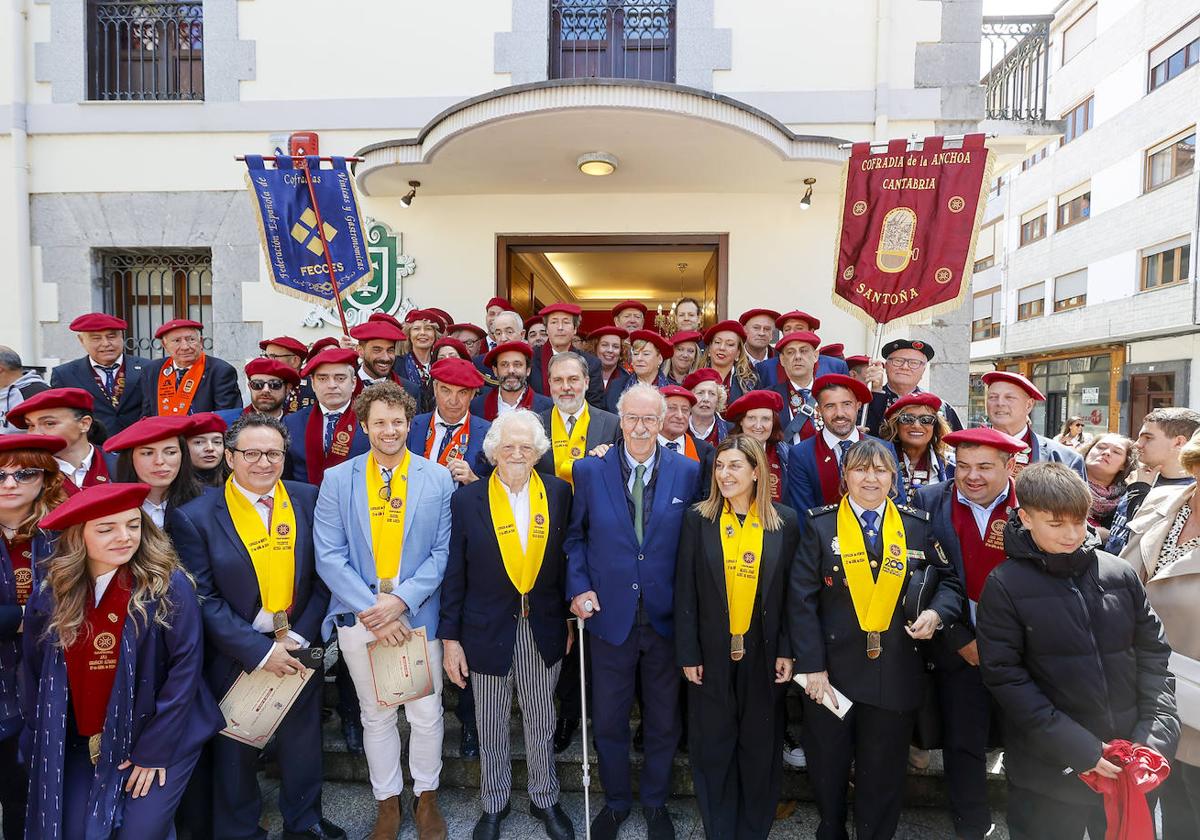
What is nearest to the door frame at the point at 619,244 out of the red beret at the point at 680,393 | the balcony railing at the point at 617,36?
the balcony railing at the point at 617,36

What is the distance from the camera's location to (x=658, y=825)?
3.19 meters

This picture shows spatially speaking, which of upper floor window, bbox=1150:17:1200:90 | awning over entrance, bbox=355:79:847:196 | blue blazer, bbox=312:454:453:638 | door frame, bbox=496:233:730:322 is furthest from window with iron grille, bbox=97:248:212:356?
upper floor window, bbox=1150:17:1200:90

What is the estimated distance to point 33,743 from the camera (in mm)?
2578

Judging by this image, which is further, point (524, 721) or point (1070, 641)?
point (524, 721)

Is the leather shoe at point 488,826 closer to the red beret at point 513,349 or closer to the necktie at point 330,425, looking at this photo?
the necktie at point 330,425

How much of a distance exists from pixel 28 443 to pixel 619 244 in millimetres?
5794

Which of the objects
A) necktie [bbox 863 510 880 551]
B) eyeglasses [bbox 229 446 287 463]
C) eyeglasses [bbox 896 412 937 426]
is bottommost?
necktie [bbox 863 510 880 551]

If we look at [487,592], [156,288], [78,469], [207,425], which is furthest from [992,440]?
[156,288]

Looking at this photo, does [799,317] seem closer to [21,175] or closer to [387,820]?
[387,820]

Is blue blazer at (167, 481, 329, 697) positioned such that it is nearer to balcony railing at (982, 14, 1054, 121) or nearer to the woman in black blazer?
the woman in black blazer

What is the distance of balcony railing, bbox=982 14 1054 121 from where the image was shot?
24.5ft

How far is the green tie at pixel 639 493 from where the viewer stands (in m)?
3.20

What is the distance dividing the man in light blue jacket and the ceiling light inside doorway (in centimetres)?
386

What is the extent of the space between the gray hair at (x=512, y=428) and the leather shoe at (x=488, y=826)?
1764 mm
